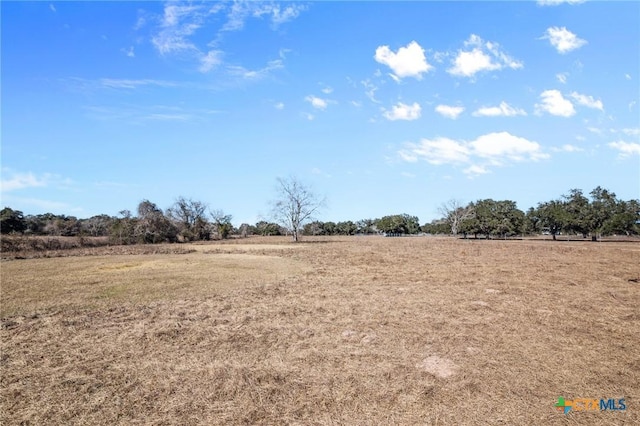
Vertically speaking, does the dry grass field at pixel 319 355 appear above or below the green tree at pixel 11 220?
below

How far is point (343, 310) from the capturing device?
412 inches

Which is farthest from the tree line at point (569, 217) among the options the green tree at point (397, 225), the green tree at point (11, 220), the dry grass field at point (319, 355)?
the green tree at point (11, 220)

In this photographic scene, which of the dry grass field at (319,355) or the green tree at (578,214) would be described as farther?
the green tree at (578,214)

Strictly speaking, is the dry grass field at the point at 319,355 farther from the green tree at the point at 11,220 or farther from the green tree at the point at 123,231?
the green tree at the point at 11,220

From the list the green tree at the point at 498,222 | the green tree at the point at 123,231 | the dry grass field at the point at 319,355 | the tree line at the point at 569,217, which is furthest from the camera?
the green tree at the point at 498,222

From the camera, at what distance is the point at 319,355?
22.7 ft

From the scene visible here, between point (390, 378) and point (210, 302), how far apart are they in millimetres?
7615

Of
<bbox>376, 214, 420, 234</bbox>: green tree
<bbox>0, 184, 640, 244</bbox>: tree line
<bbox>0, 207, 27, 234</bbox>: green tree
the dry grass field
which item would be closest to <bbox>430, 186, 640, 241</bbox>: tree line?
<bbox>0, 184, 640, 244</bbox>: tree line

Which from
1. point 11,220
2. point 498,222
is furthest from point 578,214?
point 11,220

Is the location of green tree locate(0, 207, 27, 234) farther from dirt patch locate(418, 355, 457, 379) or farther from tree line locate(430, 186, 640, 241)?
tree line locate(430, 186, 640, 241)

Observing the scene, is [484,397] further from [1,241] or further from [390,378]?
[1,241]

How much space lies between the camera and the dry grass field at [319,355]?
497 centimetres

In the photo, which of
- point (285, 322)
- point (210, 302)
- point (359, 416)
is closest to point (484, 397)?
point (359, 416)

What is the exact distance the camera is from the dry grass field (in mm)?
4973
